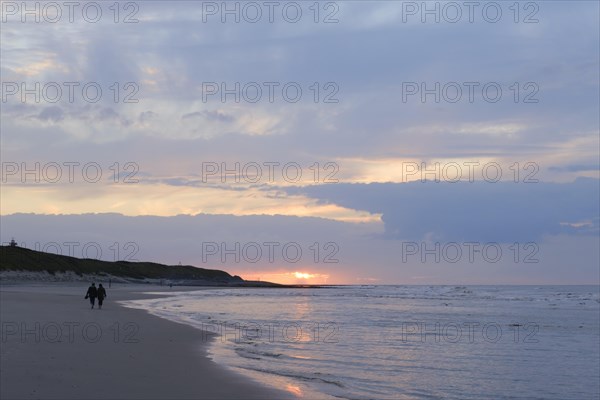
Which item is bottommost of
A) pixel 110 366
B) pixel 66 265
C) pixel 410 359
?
pixel 410 359

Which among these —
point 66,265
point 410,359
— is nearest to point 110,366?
point 410,359

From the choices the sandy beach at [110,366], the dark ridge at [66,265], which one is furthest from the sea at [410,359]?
the dark ridge at [66,265]

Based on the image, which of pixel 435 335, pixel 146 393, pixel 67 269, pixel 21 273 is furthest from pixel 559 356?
pixel 67 269

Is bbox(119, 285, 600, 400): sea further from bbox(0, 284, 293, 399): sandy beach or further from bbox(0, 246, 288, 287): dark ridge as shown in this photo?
bbox(0, 246, 288, 287): dark ridge

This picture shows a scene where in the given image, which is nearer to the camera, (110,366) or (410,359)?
(110,366)

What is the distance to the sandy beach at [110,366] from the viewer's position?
1176 cm

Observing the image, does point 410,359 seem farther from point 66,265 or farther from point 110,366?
point 66,265

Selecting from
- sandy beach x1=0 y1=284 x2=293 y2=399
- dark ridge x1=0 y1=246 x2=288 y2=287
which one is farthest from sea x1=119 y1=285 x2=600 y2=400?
dark ridge x1=0 y1=246 x2=288 y2=287

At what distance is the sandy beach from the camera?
11758mm

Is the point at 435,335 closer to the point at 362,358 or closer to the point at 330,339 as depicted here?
the point at 330,339

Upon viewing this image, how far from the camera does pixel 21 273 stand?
98.2m

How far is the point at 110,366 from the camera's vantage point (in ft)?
47.6

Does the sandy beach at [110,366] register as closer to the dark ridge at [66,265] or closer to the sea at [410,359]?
the sea at [410,359]

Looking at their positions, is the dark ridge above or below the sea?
above
